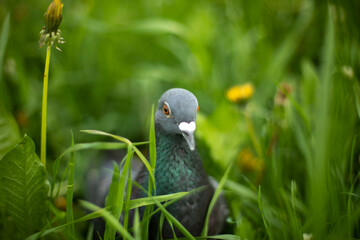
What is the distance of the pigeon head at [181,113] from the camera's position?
5.02 ft

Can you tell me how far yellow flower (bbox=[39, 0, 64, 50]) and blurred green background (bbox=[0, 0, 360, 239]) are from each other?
70 cm

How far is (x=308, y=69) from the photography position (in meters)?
2.73

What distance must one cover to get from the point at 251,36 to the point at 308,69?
810 mm

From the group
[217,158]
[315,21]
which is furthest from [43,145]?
[315,21]

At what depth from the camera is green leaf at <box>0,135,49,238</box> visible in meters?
1.50

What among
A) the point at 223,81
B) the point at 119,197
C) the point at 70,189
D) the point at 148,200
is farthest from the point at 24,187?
the point at 223,81

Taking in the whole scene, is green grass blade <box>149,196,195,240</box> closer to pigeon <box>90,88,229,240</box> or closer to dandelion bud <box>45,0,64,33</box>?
pigeon <box>90,88,229,240</box>

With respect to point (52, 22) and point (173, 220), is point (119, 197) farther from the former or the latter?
point (52, 22)

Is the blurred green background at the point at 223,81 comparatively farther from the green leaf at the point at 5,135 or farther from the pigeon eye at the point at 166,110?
the pigeon eye at the point at 166,110

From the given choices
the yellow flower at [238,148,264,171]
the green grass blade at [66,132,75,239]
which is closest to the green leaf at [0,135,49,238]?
the green grass blade at [66,132,75,239]

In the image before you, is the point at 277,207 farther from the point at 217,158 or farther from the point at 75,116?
the point at 75,116

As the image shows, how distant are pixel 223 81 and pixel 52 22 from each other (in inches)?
79.3

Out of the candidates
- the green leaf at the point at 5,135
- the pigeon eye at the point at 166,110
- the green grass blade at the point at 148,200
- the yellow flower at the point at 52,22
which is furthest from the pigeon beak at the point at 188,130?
the green leaf at the point at 5,135

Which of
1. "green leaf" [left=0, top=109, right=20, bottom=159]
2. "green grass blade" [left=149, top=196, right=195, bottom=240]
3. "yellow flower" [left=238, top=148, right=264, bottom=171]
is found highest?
"green leaf" [left=0, top=109, right=20, bottom=159]
